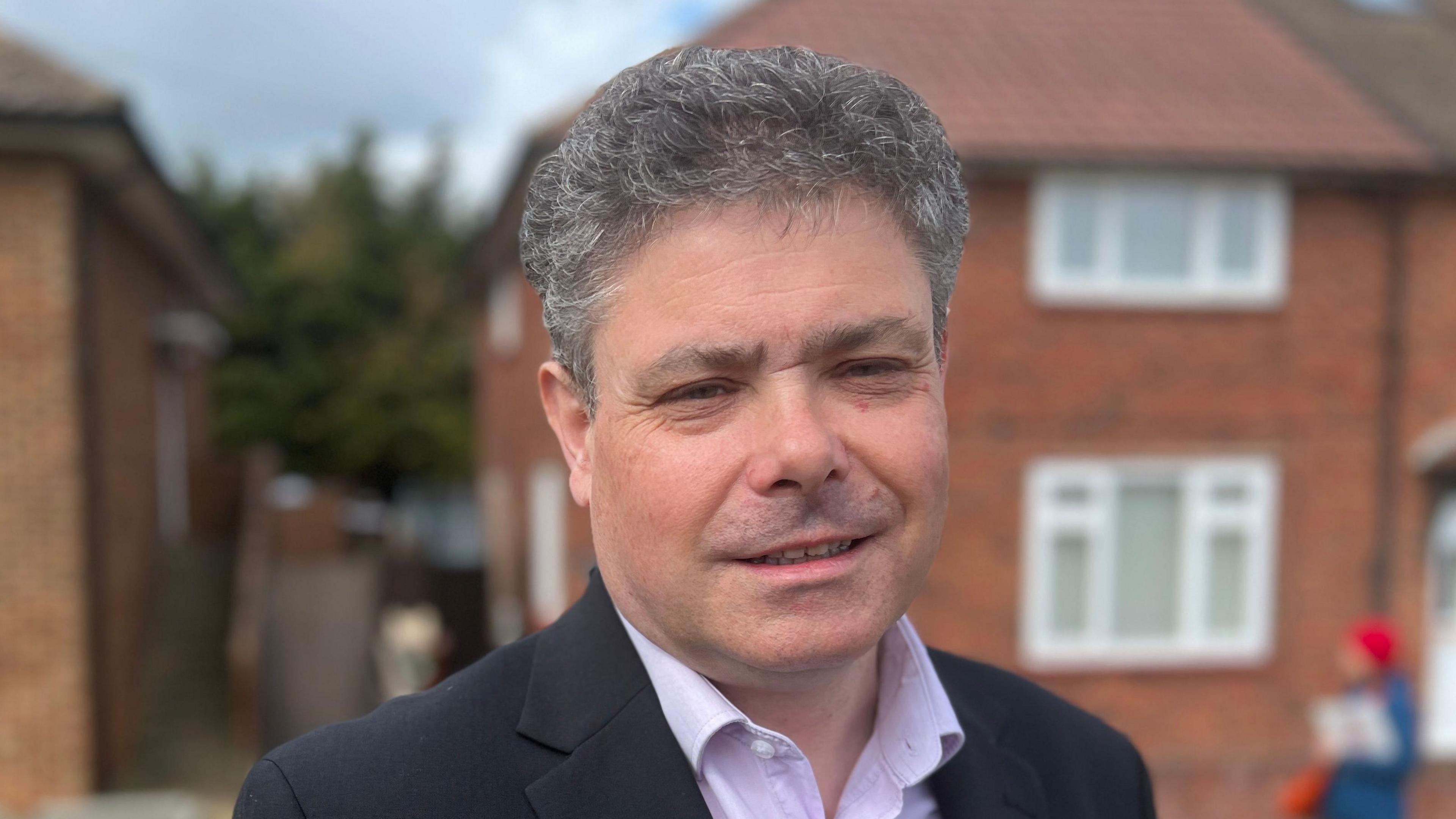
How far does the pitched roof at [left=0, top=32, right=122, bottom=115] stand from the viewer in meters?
7.28

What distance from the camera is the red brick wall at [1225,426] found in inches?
380

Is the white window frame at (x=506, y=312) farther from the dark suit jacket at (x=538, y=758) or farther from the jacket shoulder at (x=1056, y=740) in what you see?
the dark suit jacket at (x=538, y=758)

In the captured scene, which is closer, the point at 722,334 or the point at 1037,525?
the point at 722,334

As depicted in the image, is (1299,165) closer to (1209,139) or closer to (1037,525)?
(1209,139)

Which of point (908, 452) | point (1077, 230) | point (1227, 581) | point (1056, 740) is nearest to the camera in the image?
point (908, 452)

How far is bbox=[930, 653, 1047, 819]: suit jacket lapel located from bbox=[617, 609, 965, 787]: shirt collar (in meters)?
0.03

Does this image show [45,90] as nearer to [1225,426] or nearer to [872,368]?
[872,368]

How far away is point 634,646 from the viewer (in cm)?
156

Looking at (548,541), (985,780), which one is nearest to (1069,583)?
(548,541)

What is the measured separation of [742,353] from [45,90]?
803 cm

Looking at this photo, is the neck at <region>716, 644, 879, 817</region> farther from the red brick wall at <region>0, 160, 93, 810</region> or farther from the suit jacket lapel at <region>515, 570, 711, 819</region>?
the red brick wall at <region>0, 160, 93, 810</region>

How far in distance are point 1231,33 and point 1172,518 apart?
4946 mm

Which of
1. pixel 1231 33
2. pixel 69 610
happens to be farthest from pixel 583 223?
pixel 1231 33

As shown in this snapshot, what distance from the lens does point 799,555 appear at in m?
1.37
